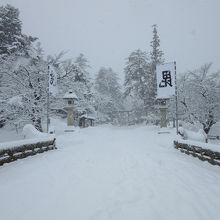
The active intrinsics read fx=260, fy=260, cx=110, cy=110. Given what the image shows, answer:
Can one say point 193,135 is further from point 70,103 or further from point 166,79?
point 70,103

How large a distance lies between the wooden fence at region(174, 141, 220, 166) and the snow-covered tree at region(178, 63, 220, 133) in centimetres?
1893

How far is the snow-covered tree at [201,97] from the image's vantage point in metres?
31.9

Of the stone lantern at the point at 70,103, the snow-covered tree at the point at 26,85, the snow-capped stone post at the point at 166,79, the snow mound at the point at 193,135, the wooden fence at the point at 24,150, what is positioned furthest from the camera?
the stone lantern at the point at 70,103

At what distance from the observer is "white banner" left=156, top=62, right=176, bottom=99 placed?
59.1ft

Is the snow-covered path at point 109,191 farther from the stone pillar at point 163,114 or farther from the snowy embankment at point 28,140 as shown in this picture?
the stone pillar at point 163,114

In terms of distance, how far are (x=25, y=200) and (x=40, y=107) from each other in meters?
17.3

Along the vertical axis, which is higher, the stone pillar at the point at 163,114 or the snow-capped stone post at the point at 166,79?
the snow-capped stone post at the point at 166,79

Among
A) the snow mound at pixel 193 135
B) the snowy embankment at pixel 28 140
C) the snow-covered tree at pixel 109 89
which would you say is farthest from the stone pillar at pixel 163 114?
the snow-covered tree at pixel 109 89

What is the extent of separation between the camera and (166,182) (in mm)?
7141

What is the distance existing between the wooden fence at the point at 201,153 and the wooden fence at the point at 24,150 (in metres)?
7.43

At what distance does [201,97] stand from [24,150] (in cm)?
2634

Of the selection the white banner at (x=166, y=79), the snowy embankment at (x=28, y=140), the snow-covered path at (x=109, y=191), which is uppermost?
the white banner at (x=166, y=79)

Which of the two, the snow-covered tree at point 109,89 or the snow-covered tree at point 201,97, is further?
the snow-covered tree at point 109,89

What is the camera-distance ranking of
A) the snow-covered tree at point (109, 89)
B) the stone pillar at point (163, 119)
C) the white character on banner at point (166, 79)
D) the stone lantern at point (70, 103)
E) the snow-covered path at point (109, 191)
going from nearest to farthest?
1. the snow-covered path at point (109, 191)
2. the white character on banner at point (166, 79)
3. the stone lantern at point (70, 103)
4. the stone pillar at point (163, 119)
5. the snow-covered tree at point (109, 89)
